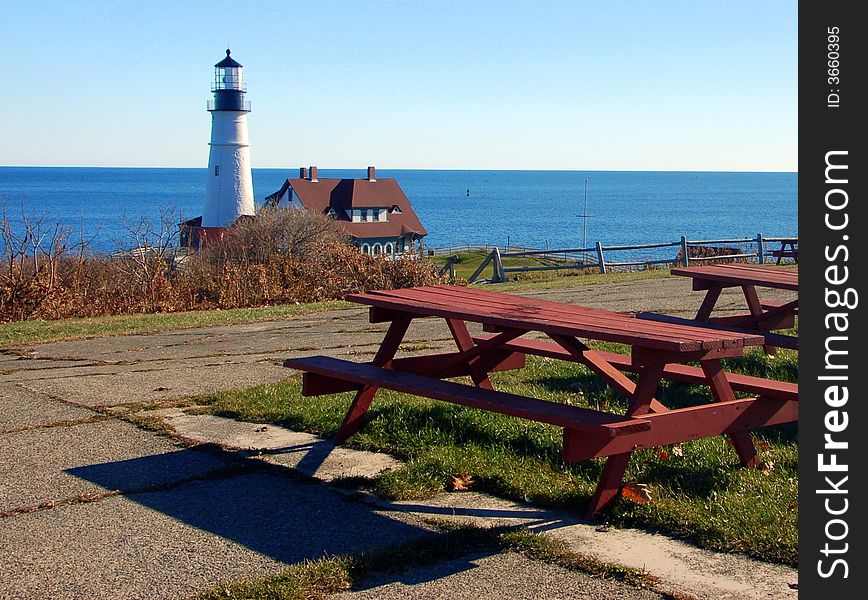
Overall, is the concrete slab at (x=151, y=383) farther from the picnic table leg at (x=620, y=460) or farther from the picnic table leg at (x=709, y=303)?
the picnic table leg at (x=620, y=460)

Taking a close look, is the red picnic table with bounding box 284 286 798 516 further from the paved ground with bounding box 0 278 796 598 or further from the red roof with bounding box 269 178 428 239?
the red roof with bounding box 269 178 428 239

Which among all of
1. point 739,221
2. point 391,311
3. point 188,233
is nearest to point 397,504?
point 391,311

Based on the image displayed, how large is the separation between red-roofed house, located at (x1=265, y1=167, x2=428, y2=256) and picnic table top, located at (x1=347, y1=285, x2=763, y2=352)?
184ft

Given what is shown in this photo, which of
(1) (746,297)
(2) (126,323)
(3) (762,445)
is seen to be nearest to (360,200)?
(2) (126,323)

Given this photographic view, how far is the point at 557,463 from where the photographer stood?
5395 mm

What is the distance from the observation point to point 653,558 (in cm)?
410

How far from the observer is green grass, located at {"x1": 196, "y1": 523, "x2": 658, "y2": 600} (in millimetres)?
3797

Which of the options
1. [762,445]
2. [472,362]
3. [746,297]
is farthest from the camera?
[746,297]

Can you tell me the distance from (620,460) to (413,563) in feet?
3.60

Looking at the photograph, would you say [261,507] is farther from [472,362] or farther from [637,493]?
[472,362]

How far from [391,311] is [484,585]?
2.50 m
